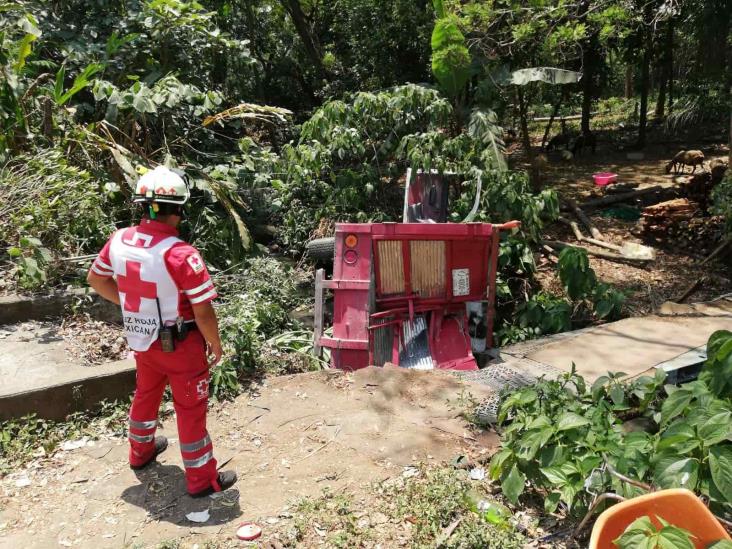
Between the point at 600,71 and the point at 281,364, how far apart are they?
15482 mm

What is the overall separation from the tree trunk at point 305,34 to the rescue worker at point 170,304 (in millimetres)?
11380

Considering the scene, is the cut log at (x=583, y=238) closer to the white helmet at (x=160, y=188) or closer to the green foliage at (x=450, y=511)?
the green foliage at (x=450, y=511)

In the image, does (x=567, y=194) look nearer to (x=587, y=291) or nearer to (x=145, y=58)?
(x=587, y=291)

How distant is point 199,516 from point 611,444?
2165 mm

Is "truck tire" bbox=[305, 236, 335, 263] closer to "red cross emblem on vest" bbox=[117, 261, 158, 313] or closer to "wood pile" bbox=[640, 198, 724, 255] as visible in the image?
"red cross emblem on vest" bbox=[117, 261, 158, 313]

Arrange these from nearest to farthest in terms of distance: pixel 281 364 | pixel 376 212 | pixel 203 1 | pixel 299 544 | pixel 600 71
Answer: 1. pixel 299 544
2. pixel 281 364
3. pixel 376 212
4. pixel 203 1
5. pixel 600 71

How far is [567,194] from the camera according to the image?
12.2 metres

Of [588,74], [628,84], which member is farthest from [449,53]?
[628,84]

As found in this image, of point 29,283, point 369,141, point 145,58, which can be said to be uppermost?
point 145,58

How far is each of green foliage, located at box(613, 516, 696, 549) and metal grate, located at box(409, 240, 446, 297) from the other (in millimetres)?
3769

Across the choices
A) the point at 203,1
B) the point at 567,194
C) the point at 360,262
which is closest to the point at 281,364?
the point at 360,262

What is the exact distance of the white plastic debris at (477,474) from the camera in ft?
11.1

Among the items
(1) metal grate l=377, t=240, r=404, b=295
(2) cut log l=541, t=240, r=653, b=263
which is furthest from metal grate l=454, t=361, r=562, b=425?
(2) cut log l=541, t=240, r=653, b=263

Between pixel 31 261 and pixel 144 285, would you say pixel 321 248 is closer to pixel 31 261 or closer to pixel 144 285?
pixel 31 261
